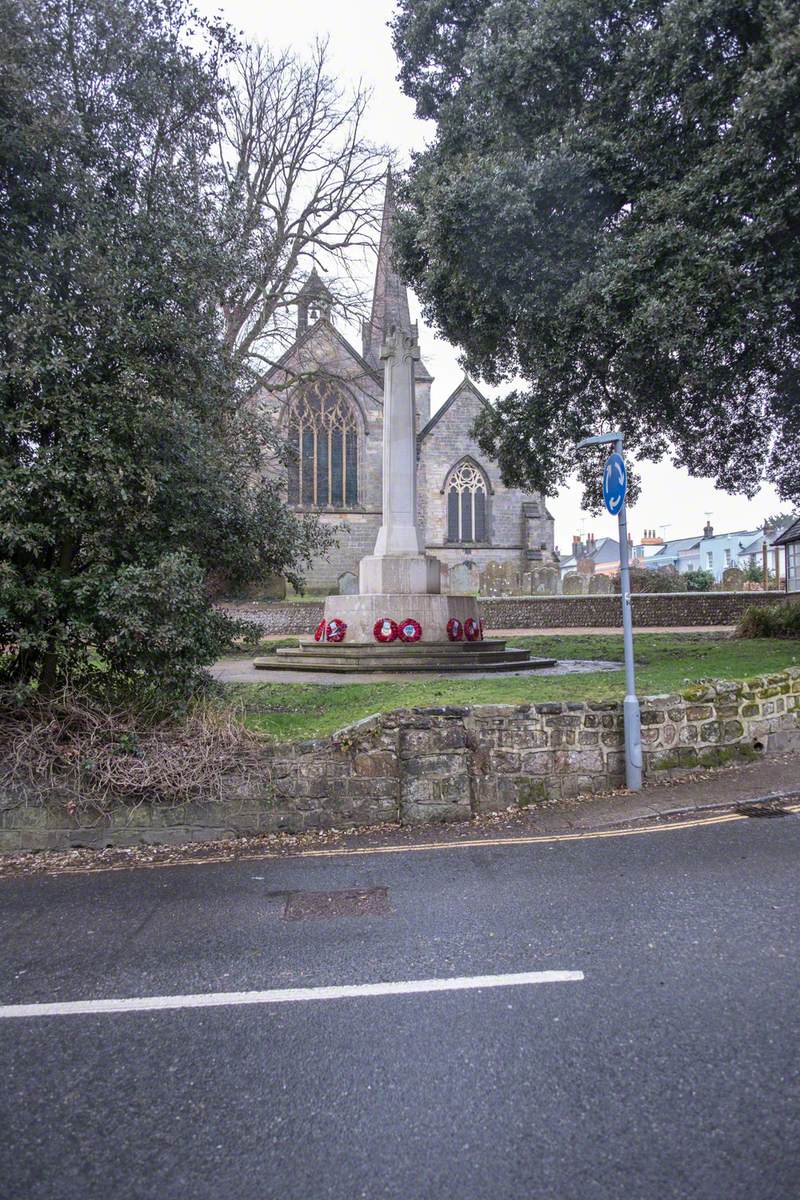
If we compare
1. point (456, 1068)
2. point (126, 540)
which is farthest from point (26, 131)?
point (456, 1068)

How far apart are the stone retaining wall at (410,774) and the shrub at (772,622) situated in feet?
44.2

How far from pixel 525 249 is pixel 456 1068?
11.6 metres

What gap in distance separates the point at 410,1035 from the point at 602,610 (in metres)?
26.6

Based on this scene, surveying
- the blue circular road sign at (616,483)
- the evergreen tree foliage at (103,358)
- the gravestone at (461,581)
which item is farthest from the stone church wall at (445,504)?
the evergreen tree foliage at (103,358)

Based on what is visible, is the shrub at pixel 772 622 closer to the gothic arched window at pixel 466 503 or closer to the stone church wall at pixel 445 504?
the stone church wall at pixel 445 504

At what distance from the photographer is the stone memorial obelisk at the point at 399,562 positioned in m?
15.6

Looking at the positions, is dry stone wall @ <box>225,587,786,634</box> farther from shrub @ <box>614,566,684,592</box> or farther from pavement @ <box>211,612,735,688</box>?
pavement @ <box>211,612,735,688</box>

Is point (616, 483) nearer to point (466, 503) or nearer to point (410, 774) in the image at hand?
point (410, 774)

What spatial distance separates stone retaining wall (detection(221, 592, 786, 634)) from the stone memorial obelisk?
12.1 metres

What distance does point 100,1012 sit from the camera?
3686 mm

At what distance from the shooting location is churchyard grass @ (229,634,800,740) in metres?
8.95

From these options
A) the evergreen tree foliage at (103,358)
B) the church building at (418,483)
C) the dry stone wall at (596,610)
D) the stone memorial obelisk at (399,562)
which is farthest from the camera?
the church building at (418,483)

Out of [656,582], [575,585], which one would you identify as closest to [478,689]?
[575,585]

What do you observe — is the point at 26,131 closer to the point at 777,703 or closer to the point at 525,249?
the point at 525,249
